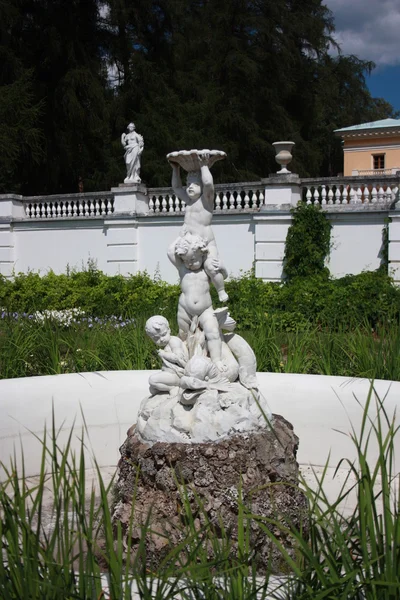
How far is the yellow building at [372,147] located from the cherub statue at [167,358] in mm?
23168

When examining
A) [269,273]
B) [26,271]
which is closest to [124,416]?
[269,273]

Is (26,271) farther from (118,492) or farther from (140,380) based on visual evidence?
(118,492)

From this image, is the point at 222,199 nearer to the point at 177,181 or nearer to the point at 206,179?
the point at 177,181

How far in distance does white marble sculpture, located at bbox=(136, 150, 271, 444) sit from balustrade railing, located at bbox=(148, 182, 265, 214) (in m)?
8.54

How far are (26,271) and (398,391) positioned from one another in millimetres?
12666

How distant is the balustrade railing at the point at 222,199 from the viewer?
43.4ft

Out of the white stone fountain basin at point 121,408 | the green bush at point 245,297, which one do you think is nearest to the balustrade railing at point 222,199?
the green bush at point 245,297

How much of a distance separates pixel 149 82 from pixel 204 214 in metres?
17.4

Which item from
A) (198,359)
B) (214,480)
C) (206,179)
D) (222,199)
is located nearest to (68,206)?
(222,199)

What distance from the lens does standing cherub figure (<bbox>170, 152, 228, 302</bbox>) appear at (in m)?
4.43

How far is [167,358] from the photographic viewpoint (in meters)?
4.18

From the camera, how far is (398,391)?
480 cm

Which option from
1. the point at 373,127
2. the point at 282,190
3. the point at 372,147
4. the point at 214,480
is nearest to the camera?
the point at 214,480

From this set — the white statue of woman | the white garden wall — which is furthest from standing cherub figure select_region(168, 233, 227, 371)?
the white statue of woman
